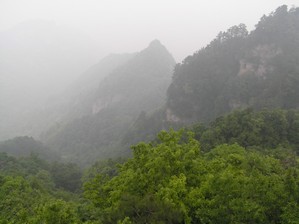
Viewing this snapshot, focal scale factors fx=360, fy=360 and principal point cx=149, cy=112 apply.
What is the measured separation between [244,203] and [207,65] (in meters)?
115

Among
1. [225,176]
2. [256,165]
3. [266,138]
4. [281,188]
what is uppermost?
[225,176]

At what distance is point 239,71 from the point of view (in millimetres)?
119938

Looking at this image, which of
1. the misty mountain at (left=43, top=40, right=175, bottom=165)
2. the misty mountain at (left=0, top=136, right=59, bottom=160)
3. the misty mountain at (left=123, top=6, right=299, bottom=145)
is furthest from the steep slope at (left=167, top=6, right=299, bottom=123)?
the misty mountain at (left=0, top=136, right=59, bottom=160)

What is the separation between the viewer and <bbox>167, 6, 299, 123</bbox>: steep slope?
→ 107 meters

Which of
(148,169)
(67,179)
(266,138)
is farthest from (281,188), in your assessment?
(67,179)

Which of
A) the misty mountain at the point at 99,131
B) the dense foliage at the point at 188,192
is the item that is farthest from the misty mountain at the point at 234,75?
the dense foliage at the point at 188,192

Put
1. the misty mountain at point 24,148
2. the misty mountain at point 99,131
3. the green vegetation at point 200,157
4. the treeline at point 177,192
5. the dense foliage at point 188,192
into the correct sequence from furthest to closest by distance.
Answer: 1. the misty mountain at point 99,131
2. the misty mountain at point 24,148
3. the green vegetation at point 200,157
4. the treeline at point 177,192
5. the dense foliage at point 188,192

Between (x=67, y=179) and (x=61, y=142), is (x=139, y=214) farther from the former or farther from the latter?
(x=61, y=142)

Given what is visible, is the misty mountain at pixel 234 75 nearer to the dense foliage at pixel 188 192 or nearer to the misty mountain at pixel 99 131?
the misty mountain at pixel 99 131

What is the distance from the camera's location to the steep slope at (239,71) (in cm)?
10656

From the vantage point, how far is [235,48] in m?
128

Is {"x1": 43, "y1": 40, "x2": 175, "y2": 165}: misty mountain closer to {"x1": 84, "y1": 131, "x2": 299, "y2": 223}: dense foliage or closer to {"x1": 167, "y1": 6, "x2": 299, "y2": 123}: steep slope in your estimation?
{"x1": 167, "y1": 6, "x2": 299, "y2": 123}: steep slope

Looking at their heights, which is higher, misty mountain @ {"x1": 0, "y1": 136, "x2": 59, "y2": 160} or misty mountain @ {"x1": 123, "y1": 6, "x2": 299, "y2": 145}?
A: misty mountain @ {"x1": 0, "y1": 136, "x2": 59, "y2": 160}

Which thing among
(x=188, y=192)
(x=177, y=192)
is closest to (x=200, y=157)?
(x=188, y=192)
